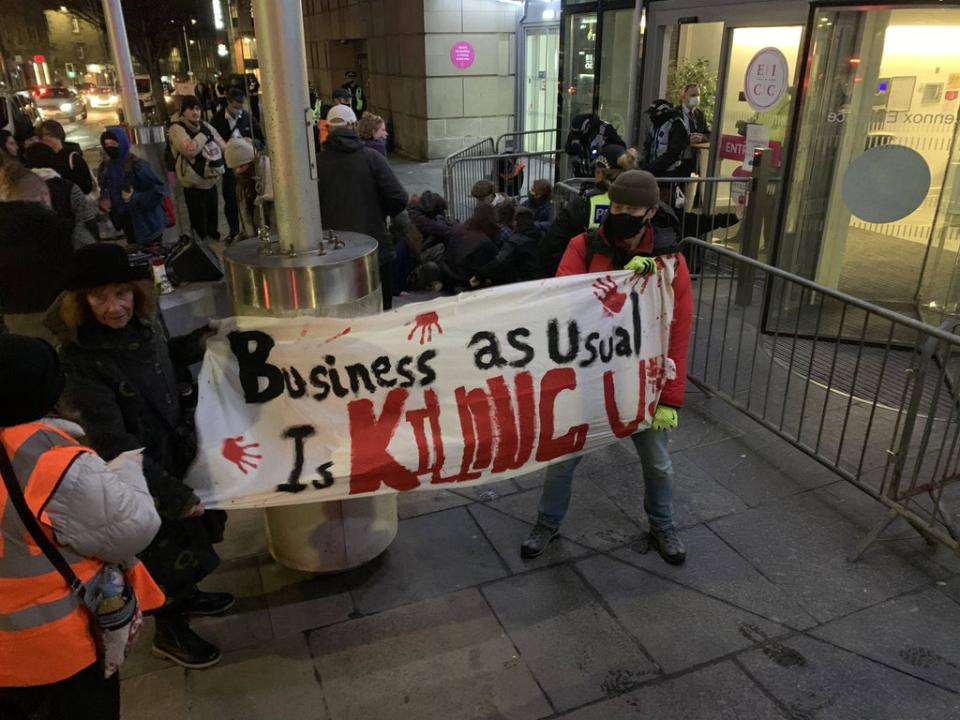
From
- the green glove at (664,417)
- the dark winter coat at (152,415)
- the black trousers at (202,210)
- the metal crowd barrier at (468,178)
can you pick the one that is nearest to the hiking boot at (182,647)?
the dark winter coat at (152,415)

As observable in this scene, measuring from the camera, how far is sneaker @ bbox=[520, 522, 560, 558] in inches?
156

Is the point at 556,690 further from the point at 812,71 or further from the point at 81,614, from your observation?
the point at 812,71

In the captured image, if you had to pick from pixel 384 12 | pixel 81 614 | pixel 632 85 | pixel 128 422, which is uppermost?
pixel 384 12

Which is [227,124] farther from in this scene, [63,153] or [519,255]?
[519,255]

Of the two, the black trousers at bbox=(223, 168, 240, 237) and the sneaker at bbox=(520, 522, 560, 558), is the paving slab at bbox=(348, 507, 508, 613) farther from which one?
the black trousers at bbox=(223, 168, 240, 237)

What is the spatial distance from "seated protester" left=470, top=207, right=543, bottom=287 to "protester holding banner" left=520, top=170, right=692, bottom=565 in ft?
10.3

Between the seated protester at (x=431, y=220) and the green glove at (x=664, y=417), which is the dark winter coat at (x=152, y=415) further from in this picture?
the seated protester at (x=431, y=220)

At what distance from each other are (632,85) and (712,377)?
223 inches

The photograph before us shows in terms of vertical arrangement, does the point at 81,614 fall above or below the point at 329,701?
above

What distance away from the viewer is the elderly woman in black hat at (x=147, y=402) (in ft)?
8.86

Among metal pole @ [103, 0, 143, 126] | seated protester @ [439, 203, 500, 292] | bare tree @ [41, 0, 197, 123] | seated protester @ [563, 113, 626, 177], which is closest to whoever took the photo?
seated protester @ [439, 203, 500, 292]

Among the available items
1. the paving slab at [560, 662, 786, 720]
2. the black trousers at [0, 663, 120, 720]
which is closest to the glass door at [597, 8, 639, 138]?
the paving slab at [560, 662, 786, 720]

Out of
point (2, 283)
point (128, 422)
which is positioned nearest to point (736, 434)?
point (128, 422)

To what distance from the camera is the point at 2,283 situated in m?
4.78
